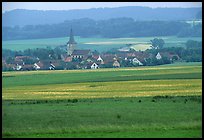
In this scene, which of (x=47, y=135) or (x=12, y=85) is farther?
(x=12, y=85)

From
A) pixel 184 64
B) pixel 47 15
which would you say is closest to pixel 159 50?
pixel 184 64

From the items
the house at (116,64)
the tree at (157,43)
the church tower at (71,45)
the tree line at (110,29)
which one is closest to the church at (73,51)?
the church tower at (71,45)

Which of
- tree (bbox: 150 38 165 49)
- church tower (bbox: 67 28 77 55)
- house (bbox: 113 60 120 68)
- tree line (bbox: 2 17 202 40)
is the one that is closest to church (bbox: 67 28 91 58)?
church tower (bbox: 67 28 77 55)

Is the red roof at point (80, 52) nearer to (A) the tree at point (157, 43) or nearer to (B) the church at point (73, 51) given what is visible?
(B) the church at point (73, 51)

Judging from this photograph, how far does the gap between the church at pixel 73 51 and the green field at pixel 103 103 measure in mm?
358

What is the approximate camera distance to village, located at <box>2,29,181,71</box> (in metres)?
8.36

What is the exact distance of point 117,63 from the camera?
870 cm

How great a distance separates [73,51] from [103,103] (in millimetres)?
1368

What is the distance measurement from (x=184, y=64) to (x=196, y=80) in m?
0.45

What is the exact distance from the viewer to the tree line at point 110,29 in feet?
28.1

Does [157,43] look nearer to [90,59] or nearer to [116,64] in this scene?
[116,64]

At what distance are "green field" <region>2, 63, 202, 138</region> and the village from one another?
0.14 meters

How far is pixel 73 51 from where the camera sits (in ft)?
27.9

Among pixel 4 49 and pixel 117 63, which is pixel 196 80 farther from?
pixel 4 49
